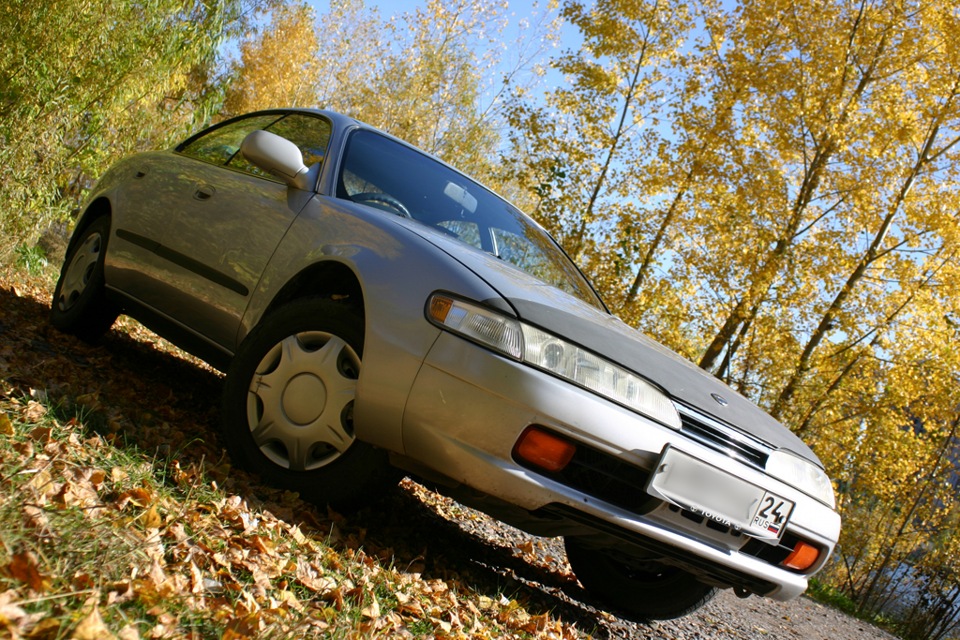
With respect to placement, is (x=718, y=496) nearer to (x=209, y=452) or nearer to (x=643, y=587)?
(x=643, y=587)

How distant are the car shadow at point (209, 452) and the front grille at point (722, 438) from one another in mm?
1022

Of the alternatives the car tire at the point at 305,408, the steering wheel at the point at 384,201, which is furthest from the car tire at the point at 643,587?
the steering wheel at the point at 384,201

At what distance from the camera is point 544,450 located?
2465mm

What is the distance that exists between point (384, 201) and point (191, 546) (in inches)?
69.7

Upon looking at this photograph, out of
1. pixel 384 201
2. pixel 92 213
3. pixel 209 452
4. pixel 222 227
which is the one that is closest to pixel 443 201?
pixel 384 201

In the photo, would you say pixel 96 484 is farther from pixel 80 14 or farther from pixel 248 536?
pixel 80 14

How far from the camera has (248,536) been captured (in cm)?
240

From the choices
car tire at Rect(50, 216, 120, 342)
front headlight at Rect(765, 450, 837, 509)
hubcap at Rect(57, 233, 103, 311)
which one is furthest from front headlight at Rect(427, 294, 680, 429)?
hubcap at Rect(57, 233, 103, 311)

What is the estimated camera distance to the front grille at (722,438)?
2631 millimetres

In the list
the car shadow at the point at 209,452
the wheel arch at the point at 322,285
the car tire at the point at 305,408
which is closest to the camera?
the car tire at the point at 305,408

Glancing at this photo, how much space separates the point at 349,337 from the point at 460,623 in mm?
1017

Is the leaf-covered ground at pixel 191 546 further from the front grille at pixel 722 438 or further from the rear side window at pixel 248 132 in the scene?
the rear side window at pixel 248 132

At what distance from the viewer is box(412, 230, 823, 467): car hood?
263 cm

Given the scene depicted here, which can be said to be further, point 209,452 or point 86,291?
point 86,291
